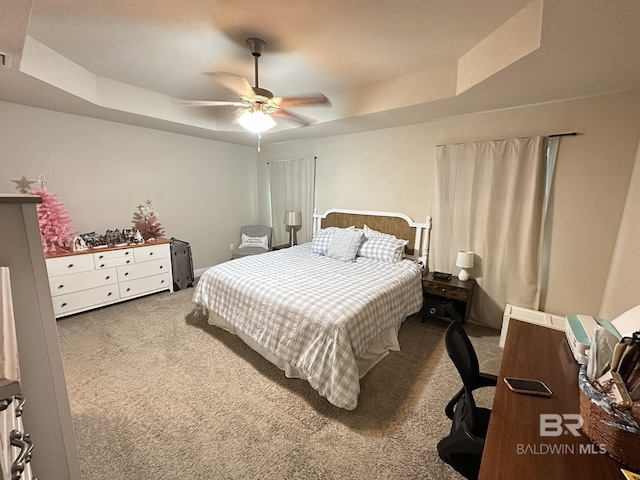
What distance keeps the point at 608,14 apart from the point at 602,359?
1.64 metres

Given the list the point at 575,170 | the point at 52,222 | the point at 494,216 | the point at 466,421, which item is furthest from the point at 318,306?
the point at 52,222

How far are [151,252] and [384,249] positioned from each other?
125 inches

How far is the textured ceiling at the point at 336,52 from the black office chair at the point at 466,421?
5.53 ft

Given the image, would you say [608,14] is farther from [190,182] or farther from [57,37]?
[190,182]

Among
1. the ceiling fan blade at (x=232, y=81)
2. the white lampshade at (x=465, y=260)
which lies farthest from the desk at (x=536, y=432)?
the ceiling fan blade at (x=232, y=81)

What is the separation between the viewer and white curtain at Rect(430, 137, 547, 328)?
2655mm

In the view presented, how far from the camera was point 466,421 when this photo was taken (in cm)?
119

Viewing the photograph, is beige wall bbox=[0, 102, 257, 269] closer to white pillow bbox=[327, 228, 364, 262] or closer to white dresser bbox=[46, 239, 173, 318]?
white dresser bbox=[46, 239, 173, 318]

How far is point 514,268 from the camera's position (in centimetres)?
282

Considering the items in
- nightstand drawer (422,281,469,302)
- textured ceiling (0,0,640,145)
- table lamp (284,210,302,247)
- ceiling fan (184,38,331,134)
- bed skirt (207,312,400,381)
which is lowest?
bed skirt (207,312,400,381)

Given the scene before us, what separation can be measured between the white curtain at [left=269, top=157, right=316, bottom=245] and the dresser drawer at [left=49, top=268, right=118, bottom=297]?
2652mm

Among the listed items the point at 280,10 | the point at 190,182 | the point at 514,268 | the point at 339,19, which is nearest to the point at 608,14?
the point at 339,19

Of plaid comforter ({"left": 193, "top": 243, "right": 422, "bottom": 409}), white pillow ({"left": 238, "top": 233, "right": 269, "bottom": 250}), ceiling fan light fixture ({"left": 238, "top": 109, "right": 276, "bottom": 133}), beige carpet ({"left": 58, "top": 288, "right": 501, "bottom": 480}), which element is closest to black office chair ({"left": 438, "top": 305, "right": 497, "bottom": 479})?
beige carpet ({"left": 58, "top": 288, "right": 501, "bottom": 480})

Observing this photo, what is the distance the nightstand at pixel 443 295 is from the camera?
2895 millimetres
